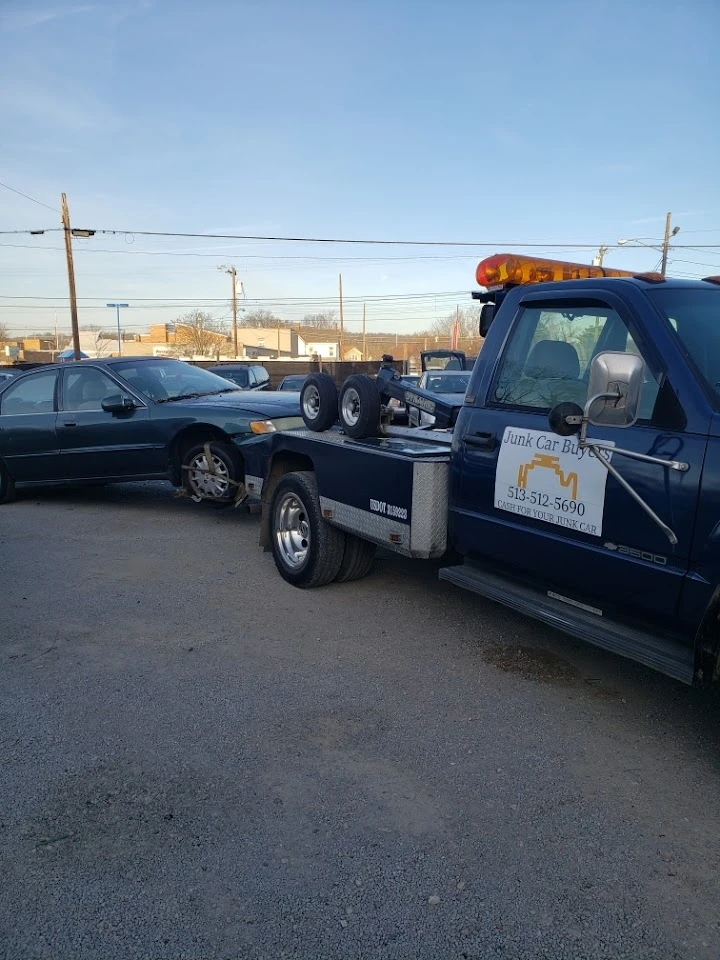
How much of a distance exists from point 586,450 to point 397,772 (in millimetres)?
1632

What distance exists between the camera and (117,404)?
7.96 m

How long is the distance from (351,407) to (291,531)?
1272 mm

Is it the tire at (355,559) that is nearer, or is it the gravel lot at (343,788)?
the gravel lot at (343,788)

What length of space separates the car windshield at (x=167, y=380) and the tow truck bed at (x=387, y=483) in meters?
3.19

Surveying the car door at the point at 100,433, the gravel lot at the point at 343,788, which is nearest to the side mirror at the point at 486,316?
the gravel lot at the point at 343,788

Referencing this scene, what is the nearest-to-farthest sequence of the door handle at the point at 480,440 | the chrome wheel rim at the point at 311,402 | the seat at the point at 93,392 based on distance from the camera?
1. the door handle at the point at 480,440
2. the chrome wheel rim at the point at 311,402
3. the seat at the point at 93,392

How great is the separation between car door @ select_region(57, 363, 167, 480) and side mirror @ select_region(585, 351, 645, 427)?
5792mm

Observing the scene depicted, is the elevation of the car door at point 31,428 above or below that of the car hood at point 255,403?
below

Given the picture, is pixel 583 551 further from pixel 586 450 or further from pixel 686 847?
pixel 686 847

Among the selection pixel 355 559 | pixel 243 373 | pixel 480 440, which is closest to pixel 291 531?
pixel 355 559

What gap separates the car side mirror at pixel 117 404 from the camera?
7973 millimetres

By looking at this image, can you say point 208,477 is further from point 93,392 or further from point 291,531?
point 291,531

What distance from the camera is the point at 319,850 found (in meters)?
2.65

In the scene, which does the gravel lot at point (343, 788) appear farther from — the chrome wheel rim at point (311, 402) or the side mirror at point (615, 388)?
the side mirror at point (615, 388)
